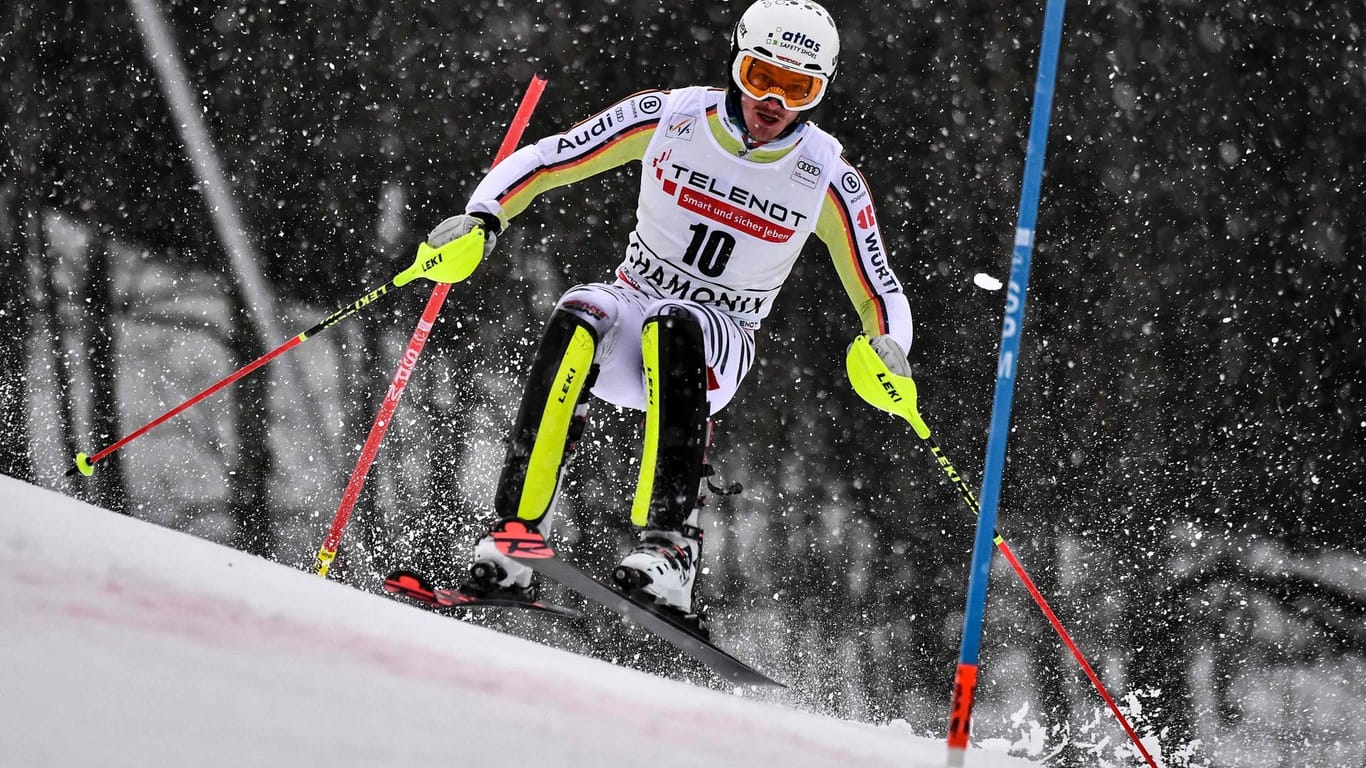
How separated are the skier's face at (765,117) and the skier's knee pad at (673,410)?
57 centimetres

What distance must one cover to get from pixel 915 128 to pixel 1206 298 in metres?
2.66

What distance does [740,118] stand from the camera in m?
3.68

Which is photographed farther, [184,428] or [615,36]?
[184,428]

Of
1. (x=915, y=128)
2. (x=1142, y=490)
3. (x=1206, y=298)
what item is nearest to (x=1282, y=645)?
(x=1142, y=490)

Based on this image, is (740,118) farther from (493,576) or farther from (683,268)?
(493,576)

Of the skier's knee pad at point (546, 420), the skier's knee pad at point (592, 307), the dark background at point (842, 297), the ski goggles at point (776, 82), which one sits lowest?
the skier's knee pad at point (546, 420)

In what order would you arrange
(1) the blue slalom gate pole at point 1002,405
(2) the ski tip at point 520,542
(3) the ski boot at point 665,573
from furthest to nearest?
1. (3) the ski boot at point 665,573
2. (2) the ski tip at point 520,542
3. (1) the blue slalom gate pole at point 1002,405

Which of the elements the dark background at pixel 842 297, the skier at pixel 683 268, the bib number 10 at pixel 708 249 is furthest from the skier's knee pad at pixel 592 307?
the dark background at pixel 842 297

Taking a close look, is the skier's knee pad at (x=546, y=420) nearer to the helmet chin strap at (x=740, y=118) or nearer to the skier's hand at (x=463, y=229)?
the skier's hand at (x=463, y=229)

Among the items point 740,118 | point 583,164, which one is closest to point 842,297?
point 583,164

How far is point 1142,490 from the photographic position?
1048cm

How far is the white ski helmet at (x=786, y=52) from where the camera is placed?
3.54 m

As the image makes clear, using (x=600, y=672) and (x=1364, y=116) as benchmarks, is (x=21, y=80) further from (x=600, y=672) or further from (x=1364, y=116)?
(x=1364, y=116)

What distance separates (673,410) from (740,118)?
0.85 m
